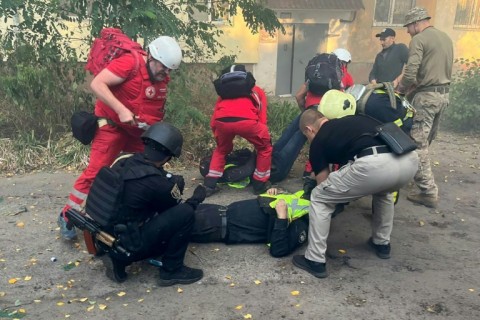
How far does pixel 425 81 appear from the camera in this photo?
526 cm

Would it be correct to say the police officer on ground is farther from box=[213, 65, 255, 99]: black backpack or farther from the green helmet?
the green helmet

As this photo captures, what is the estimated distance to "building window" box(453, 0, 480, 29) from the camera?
15.0 metres

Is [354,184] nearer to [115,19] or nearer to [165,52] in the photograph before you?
[165,52]

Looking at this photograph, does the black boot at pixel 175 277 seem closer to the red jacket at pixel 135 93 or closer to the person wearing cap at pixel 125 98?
the person wearing cap at pixel 125 98

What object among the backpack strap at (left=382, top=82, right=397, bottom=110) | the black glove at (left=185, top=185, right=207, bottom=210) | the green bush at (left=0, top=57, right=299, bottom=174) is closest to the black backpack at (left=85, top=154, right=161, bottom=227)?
the black glove at (left=185, top=185, right=207, bottom=210)

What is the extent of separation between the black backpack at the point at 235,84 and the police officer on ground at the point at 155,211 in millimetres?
1572

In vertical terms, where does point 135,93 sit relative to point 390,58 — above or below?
below

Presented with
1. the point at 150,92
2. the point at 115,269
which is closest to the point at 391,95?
the point at 150,92

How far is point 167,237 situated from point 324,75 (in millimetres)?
2800

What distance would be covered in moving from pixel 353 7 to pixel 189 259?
11006mm

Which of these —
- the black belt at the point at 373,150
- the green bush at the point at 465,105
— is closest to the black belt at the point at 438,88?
the black belt at the point at 373,150

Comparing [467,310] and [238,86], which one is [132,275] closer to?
[238,86]

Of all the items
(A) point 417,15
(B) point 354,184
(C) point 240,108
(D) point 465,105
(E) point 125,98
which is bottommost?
(D) point 465,105

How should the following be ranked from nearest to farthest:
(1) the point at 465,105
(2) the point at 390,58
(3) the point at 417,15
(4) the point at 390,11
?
1. (3) the point at 417,15
2. (2) the point at 390,58
3. (1) the point at 465,105
4. (4) the point at 390,11
